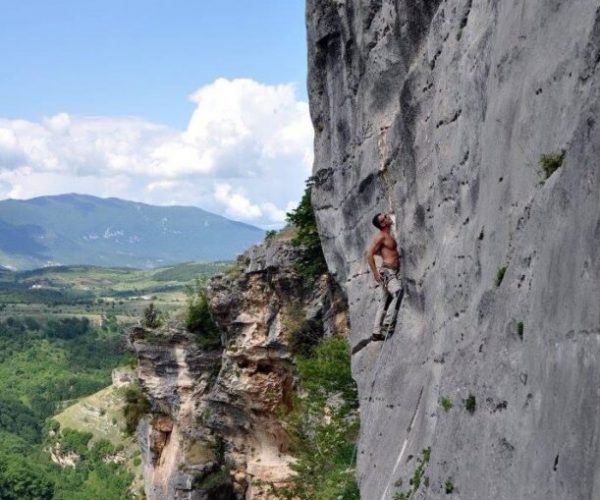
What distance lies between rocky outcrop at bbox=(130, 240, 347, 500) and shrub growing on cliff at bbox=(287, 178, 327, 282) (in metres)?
0.54

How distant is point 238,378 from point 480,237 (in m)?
23.5

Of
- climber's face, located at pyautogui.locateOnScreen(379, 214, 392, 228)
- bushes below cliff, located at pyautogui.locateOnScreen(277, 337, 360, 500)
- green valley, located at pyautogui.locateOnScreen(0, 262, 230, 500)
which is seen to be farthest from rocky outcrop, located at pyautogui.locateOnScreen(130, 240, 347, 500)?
climber's face, located at pyautogui.locateOnScreen(379, 214, 392, 228)

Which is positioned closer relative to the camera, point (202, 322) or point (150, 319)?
point (202, 322)

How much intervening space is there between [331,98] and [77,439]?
330ft

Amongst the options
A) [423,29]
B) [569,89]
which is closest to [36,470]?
[423,29]

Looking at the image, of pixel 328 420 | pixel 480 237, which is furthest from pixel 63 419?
pixel 480 237

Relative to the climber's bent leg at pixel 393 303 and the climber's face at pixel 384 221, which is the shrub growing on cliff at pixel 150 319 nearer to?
the climber's bent leg at pixel 393 303

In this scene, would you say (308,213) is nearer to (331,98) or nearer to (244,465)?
(331,98)

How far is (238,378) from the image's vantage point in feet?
108

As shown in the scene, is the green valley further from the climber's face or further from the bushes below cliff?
the climber's face

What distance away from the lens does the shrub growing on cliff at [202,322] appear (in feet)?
121

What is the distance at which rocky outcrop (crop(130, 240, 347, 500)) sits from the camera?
103 feet

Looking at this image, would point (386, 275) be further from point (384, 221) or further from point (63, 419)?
point (63, 419)

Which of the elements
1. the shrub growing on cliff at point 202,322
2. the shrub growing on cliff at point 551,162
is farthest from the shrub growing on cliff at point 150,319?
the shrub growing on cliff at point 551,162
